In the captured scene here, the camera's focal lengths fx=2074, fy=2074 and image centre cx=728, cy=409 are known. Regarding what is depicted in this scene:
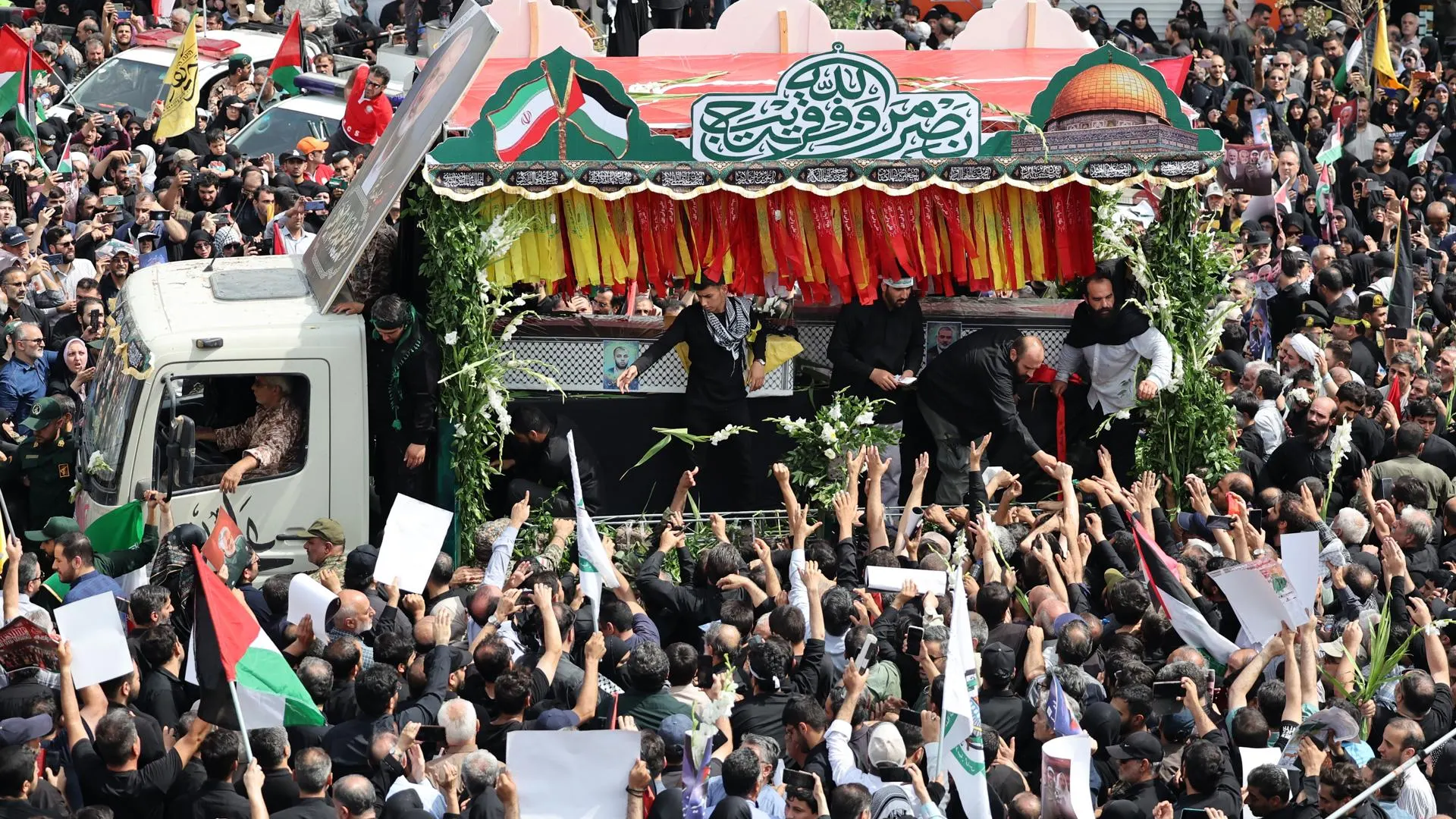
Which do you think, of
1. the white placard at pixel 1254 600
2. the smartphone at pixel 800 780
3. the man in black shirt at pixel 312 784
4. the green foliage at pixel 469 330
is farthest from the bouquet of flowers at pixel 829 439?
the man in black shirt at pixel 312 784

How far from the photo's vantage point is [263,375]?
38.3ft

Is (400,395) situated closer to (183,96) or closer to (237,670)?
(237,670)

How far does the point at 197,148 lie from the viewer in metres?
20.7

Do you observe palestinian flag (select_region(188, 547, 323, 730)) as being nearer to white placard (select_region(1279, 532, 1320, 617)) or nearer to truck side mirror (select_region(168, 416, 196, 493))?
truck side mirror (select_region(168, 416, 196, 493))

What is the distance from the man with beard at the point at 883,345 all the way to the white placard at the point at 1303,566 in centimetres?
366

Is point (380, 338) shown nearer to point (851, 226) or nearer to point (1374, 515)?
point (851, 226)

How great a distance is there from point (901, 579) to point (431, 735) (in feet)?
8.99

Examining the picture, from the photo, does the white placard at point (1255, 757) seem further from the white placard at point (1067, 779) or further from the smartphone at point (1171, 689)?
the white placard at point (1067, 779)

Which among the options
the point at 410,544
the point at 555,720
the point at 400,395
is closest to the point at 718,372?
the point at 400,395

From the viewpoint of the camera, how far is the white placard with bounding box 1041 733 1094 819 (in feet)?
25.9

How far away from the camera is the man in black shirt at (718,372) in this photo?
1273cm

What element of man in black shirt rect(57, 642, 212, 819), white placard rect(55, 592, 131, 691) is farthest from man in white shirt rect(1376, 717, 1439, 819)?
white placard rect(55, 592, 131, 691)

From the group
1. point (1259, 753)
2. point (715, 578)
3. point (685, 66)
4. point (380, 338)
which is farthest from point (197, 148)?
point (1259, 753)

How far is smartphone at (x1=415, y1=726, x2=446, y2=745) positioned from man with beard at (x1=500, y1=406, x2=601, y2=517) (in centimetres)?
336
